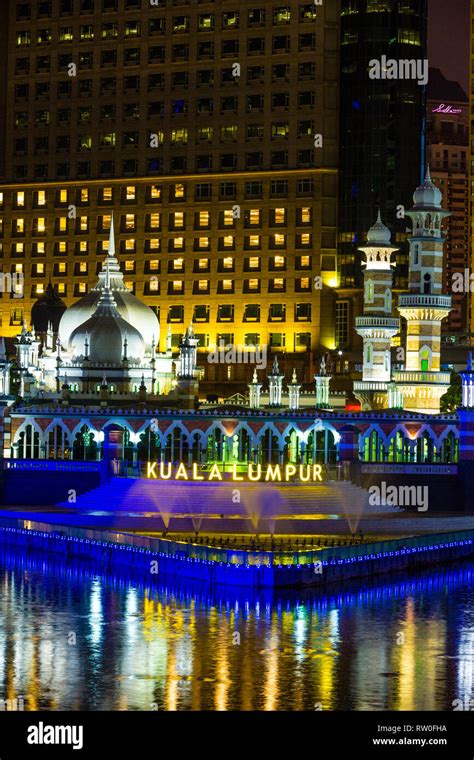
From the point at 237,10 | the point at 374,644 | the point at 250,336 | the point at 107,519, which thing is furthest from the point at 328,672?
the point at 237,10

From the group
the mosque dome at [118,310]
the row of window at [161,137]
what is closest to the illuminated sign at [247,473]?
the mosque dome at [118,310]

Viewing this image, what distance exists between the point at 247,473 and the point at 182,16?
306 ft

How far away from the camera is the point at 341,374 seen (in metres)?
159

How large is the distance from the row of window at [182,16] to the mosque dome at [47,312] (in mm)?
34050

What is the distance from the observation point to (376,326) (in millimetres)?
120625

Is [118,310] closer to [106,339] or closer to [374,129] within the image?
[106,339]

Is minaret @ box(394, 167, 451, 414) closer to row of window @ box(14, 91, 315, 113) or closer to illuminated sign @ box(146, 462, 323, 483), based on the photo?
illuminated sign @ box(146, 462, 323, 483)

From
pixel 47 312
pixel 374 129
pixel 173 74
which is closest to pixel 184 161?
pixel 173 74

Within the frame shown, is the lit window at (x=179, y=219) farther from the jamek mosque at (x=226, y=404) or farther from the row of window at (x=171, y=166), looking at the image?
the jamek mosque at (x=226, y=404)

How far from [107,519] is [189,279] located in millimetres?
87170

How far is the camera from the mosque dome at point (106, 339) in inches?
4766

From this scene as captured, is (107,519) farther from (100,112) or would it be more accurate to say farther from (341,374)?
(100,112)
